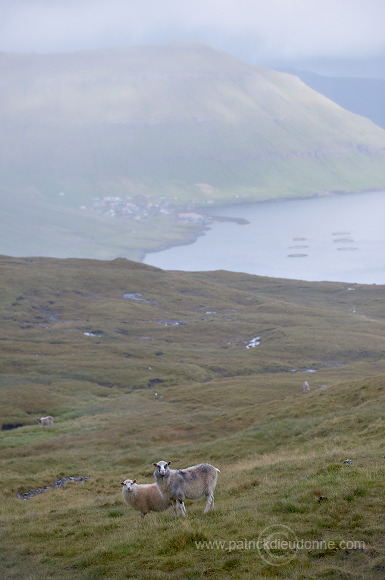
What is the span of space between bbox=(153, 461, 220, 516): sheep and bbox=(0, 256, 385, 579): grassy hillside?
61 cm

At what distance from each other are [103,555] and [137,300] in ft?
510

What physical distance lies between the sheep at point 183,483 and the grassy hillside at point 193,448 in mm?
613

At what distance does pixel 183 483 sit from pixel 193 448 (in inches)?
736

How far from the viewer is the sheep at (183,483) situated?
767 inches

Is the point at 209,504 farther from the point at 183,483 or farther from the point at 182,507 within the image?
the point at 183,483

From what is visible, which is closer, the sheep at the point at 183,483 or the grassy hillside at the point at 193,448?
the grassy hillside at the point at 193,448

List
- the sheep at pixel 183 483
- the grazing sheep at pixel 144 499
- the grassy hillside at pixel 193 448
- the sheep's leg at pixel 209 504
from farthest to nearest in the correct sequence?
the grazing sheep at pixel 144 499, the sheep at pixel 183 483, the sheep's leg at pixel 209 504, the grassy hillside at pixel 193 448

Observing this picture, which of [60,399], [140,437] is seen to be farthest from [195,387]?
[140,437]

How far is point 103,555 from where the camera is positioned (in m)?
16.4

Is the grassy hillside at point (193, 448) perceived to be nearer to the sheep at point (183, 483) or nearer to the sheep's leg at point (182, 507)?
the sheep's leg at point (182, 507)

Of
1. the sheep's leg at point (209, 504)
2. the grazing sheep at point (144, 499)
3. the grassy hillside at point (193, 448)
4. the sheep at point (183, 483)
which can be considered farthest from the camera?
the grazing sheep at point (144, 499)

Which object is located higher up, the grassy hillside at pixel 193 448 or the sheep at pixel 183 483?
the sheep at pixel 183 483

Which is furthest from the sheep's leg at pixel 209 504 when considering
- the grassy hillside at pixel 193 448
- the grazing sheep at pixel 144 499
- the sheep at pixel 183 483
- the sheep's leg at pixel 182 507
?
the grazing sheep at pixel 144 499

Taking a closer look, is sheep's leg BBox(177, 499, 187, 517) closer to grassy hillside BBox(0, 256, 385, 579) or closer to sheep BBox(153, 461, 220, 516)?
sheep BBox(153, 461, 220, 516)
